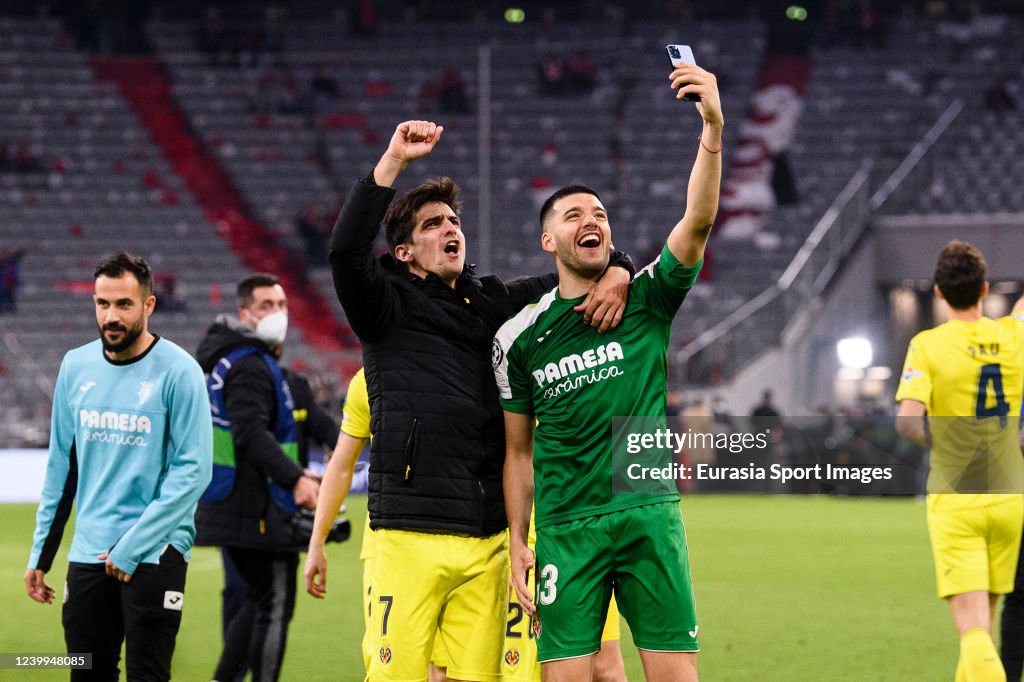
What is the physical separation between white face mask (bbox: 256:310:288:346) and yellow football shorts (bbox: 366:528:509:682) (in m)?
2.26

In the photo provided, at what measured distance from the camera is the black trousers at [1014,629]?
5.76 metres

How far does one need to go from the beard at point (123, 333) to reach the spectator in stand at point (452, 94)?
948 inches

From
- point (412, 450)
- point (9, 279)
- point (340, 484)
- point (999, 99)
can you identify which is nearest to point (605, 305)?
point (412, 450)

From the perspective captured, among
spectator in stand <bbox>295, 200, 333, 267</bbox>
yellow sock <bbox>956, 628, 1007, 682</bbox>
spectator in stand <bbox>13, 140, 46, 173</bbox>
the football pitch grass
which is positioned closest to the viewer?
yellow sock <bbox>956, 628, 1007, 682</bbox>

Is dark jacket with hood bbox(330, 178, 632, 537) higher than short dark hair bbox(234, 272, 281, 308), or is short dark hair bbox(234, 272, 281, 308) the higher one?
short dark hair bbox(234, 272, 281, 308)

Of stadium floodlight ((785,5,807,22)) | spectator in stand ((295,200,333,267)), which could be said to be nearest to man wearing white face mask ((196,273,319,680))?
spectator in stand ((295,200,333,267))

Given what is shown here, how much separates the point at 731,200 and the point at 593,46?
4.40 m

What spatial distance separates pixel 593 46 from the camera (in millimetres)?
28188

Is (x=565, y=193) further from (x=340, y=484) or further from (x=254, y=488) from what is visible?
(x=254, y=488)

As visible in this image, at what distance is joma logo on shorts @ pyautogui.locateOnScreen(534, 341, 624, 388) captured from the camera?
4156 mm

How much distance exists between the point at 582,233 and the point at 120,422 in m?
1.94

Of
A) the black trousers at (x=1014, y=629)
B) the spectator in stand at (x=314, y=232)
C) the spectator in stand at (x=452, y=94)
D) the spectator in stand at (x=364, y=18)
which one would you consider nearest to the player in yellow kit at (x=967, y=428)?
the black trousers at (x=1014, y=629)

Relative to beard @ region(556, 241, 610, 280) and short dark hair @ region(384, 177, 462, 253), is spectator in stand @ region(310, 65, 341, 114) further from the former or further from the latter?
beard @ region(556, 241, 610, 280)

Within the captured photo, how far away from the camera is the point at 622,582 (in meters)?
4.14
